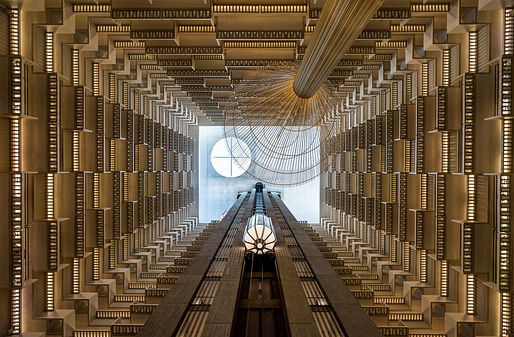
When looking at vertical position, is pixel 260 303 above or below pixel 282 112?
below

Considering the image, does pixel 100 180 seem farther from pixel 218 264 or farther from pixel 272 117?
pixel 272 117

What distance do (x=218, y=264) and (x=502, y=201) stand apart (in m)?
5.76

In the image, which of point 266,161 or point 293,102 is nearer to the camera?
point 293,102

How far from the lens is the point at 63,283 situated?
968 cm

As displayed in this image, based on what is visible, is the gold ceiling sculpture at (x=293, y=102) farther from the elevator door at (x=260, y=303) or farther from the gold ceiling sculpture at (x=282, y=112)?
the elevator door at (x=260, y=303)

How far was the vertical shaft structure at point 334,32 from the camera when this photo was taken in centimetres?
271

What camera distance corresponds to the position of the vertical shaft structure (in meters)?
2.71

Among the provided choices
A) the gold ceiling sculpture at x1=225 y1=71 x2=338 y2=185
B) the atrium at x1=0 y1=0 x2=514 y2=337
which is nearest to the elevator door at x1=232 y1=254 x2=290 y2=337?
the atrium at x1=0 y1=0 x2=514 y2=337

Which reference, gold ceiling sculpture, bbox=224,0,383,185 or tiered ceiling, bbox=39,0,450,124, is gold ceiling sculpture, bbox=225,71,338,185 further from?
tiered ceiling, bbox=39,0,450,124

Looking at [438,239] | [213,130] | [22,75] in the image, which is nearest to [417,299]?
[438,239]

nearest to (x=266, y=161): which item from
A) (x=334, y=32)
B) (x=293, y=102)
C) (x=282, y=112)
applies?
(x=282, y=112)

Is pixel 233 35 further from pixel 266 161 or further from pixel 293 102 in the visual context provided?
pixel 293 102

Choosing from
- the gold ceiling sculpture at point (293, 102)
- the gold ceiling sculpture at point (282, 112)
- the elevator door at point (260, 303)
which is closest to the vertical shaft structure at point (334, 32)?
the gold ceiling sculpture at point (293, 102)

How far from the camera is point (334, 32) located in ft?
10.2
